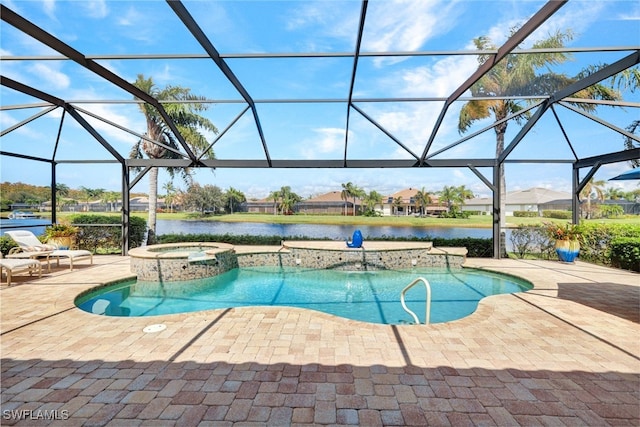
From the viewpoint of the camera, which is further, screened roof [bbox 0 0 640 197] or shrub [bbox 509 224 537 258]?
shrub [bbox 509 224 537 258]

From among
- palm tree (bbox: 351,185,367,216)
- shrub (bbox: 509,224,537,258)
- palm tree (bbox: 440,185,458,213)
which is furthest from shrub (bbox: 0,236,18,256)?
palm tree (bbox: 440,185,458,213)

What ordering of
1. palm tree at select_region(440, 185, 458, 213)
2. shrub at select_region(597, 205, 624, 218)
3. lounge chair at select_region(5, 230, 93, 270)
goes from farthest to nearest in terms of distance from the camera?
palm tree at select_region(440, 185, 458, 213)
shrub at select_region(597, 205, 624, 218)
lounge chair at select_region(5, 230, 93, 270)

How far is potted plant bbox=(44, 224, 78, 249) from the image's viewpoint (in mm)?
10180

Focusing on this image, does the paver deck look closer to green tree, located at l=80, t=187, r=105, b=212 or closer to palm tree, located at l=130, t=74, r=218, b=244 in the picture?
palm tree, located at l=130, t=74, r=218, b=244

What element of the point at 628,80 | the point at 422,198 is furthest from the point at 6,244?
the point at 422,198

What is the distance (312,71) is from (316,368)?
6552mm

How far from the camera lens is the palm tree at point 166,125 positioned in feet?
46.3

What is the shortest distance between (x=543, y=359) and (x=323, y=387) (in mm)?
2589

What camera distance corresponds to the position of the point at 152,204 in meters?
14.2

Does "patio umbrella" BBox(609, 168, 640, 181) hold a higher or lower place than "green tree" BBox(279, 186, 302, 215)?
lower

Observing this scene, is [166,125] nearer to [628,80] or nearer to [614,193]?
[628,80]

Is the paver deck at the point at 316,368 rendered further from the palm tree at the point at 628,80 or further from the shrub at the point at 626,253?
the palm tree at the point at 628,80

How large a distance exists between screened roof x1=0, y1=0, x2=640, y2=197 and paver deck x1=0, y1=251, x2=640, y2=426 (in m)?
4.26

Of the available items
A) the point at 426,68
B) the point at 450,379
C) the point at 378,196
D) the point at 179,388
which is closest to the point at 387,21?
the point at 426,68
